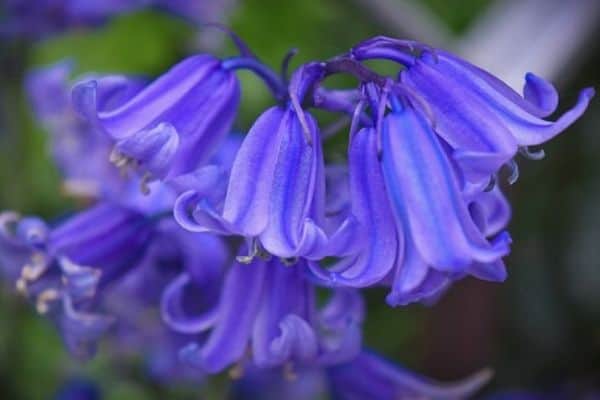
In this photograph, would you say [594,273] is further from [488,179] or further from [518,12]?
[488,179]

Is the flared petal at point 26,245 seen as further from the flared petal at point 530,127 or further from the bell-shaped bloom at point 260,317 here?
the flared petal at point 530,127

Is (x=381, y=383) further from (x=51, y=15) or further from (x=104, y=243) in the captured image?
(x=51, y=15)

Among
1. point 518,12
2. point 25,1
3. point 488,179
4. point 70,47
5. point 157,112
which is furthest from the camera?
point 70,47

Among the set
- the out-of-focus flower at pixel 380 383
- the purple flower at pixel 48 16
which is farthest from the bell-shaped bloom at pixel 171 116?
the purple flower at pixel 48 16

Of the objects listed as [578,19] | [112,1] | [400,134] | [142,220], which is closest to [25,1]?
[112,1]

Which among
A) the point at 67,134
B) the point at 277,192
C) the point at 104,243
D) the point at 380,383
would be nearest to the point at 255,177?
the point at 277,192

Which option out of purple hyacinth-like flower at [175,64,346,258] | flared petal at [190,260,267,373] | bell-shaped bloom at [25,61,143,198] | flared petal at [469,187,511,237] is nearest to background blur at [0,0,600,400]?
bell-shaped bloom at [25,61,143,198]

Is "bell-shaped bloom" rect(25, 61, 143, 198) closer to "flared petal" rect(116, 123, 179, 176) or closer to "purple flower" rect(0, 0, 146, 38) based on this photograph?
"purple flower" rect(0, 0, 146, 38)
